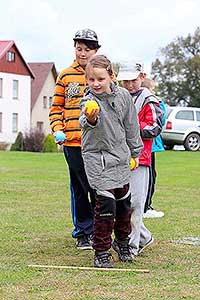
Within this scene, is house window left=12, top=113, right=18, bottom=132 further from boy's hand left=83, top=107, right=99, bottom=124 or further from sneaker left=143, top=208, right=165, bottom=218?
boy's hand left=83, top=107, right=99, bottom=124

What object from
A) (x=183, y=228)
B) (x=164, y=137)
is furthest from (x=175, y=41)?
(x=183, y=228)

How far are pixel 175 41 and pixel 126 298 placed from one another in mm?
65153

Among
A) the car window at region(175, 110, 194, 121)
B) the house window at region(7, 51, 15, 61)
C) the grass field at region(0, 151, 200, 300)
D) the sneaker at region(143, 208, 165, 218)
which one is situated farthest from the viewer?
the house window at region(7, 51, 15, 61)

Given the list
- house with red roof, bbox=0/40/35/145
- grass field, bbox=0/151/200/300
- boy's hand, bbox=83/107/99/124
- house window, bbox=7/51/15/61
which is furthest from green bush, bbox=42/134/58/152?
boy's hand, bbox=83/107/99/124

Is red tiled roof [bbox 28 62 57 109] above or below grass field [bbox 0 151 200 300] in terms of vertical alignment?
above

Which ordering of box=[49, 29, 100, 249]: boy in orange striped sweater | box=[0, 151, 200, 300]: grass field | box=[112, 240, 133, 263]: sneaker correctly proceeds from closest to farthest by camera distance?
box=[0, 151, 200, 300]: grass field
box=[112, 240, 133, 263]: sneaker
box=[49, 29, 100, 249]: boy in orange striped sweater

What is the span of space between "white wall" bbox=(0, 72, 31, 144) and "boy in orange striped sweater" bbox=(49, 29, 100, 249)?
5148 centimetres

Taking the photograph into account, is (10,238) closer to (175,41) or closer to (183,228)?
(183,228)

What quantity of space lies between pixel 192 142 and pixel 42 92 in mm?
38757

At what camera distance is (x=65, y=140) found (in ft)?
21.9

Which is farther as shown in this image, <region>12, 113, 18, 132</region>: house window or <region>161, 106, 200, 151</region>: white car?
<region>12, 113, 18, 132</region>: house window

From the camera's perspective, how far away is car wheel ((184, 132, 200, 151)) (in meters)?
27.7

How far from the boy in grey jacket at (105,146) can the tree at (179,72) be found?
61615 millimetres

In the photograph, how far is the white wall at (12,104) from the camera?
193 ft
